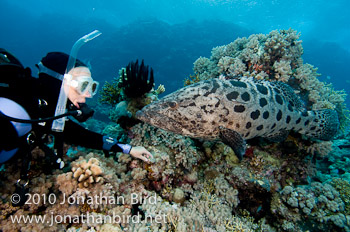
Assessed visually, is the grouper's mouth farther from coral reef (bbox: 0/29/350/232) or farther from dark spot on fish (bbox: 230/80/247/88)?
dark spot on fish (bbox: 230/80/247/88)

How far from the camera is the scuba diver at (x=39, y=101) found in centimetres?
207

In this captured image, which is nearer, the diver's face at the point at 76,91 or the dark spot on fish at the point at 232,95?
the diver's face at the point at 76,91

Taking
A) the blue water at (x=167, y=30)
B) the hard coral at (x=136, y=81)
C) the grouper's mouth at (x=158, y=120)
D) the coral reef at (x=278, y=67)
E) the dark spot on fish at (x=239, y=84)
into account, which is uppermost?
the blue water at (x=167, y=30)

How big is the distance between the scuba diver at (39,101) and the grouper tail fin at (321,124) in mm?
5594

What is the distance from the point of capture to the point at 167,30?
→ 48.3 meters

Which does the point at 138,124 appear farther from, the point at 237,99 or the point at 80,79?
the point at 237,99

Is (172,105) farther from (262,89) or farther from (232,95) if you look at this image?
(262,89)

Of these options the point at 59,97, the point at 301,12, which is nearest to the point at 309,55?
the point at 301,12

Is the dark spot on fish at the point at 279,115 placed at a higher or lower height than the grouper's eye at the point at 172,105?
higher

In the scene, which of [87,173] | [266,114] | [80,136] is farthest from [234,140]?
[80,136]

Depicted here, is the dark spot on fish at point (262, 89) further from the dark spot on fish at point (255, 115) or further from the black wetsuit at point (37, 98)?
the black wetsuit at point (37, 98)

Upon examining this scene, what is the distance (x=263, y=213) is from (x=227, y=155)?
1646 mm

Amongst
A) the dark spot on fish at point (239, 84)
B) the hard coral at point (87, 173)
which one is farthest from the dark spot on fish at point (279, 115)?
the hard coral at point (87, 173)

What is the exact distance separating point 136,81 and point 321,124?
527cm
